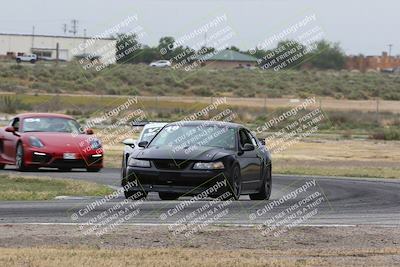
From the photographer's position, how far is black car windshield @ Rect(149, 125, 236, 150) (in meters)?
18.5

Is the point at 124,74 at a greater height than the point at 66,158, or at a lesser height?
greater

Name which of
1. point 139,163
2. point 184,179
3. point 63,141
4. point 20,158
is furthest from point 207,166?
point 20,158

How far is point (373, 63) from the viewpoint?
17162 centimetres

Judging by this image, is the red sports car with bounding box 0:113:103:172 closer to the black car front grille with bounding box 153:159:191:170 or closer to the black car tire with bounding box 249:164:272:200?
the black car tire with bounding box 249:164:272:200

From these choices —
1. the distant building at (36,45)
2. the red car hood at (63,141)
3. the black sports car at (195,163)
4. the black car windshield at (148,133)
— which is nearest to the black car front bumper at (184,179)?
the black sports car at (195,163)

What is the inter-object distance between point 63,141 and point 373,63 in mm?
149658

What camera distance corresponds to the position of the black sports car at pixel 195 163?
17734 millimetres

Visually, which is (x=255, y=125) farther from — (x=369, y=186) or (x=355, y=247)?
(x=355, y=247)

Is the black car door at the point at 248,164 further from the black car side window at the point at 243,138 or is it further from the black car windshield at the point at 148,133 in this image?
the black car windshield at the point at 148,133

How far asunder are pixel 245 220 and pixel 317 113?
4558 cm

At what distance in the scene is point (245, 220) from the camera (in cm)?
1523

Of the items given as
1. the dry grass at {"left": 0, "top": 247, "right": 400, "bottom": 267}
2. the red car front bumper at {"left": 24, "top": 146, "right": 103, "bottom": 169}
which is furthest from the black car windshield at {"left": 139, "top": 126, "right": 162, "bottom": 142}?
the dry grass at {"left": 0, "top": 247, "right": 400, "bottom": 267}

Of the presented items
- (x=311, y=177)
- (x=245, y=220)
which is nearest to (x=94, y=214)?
(x=245, y=220)

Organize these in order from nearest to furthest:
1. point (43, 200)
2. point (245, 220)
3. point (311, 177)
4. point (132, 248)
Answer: point (132, 248), point (245, 220), point (43, 200), point (311, 177)
